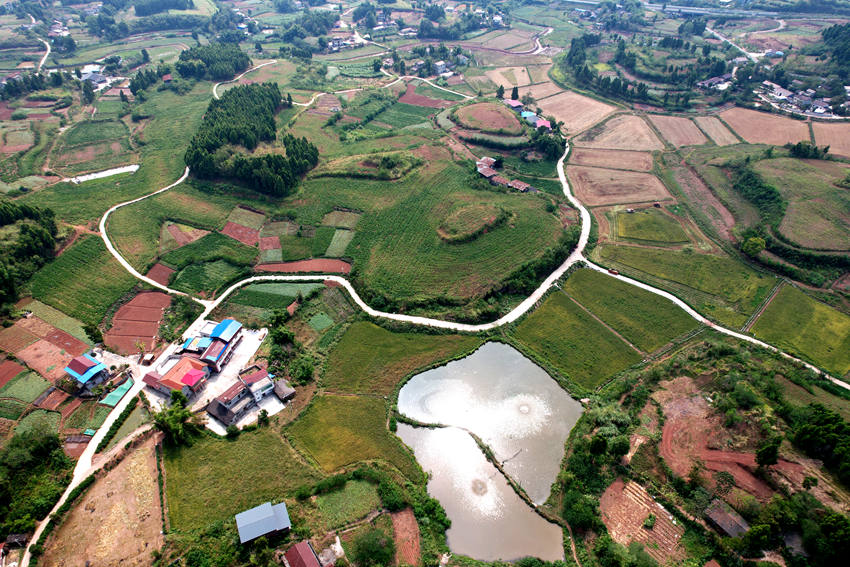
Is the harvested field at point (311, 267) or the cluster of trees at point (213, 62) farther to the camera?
the cluster of trees at point (213, 62)

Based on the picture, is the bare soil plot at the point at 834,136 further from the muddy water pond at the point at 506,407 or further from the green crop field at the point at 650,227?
the muddy water pond at the point at 506,407

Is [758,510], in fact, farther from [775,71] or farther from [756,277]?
[775,71]

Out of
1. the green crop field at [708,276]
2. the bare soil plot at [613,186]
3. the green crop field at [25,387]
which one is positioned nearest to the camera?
the green crop field at [25,387]

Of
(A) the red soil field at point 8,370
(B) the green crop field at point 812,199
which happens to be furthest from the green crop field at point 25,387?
(B) the green crop field at point 812,199

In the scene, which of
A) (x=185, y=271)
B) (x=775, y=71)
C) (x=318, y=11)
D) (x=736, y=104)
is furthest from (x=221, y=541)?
(x=318, y=11)

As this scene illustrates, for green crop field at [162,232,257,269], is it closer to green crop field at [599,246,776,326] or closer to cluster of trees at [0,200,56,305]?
cluster of trees at [0,200,56,305]

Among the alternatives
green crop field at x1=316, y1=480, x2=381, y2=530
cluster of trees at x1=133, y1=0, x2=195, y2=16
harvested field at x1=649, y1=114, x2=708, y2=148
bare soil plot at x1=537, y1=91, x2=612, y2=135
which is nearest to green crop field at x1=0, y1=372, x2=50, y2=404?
green crop field at x1=316, y1=480, x2=381, y2=530
